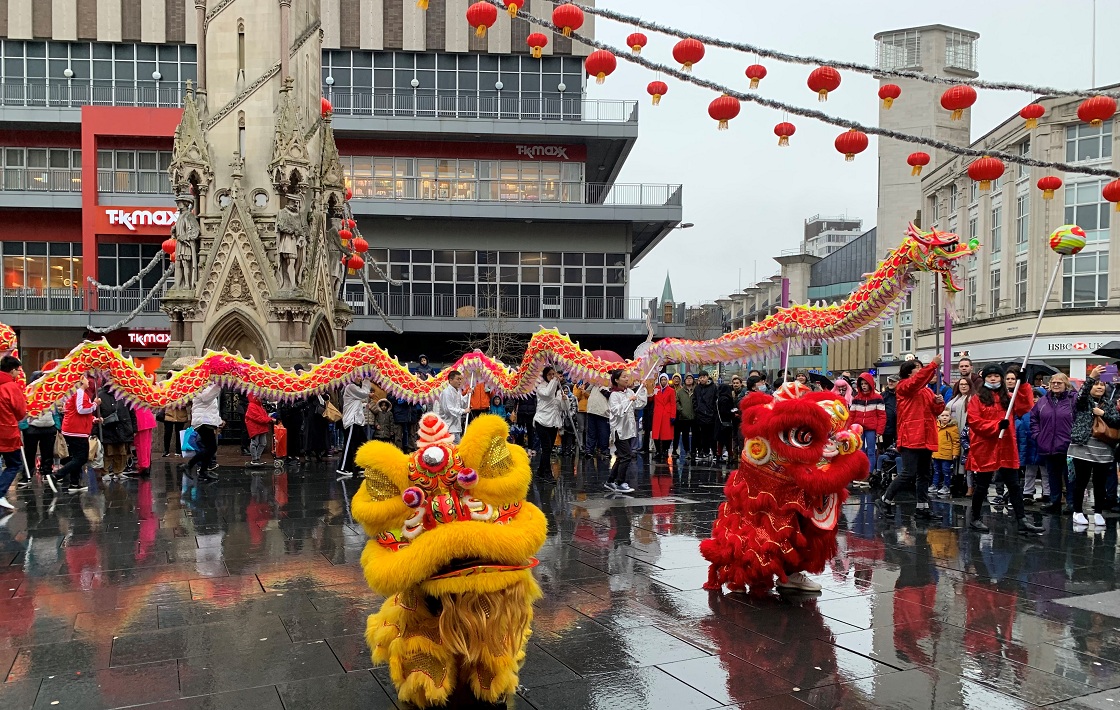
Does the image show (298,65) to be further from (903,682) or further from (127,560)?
(903,682)

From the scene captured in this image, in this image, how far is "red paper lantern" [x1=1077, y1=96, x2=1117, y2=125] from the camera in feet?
29.4

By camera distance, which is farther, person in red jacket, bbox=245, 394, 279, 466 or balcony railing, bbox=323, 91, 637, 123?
balcony railing, bbox=323, 91, 637, 123

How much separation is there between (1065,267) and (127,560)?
37.5m

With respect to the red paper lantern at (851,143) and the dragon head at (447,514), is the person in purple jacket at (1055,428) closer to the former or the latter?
the red paper lantern at (851,143)

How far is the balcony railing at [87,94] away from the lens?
32.7 meters

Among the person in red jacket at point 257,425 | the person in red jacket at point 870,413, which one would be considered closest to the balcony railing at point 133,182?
the person in red jacket at point 257,425

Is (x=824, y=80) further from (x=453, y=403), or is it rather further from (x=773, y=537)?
(x=453, y=403)

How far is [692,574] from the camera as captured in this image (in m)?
6.83

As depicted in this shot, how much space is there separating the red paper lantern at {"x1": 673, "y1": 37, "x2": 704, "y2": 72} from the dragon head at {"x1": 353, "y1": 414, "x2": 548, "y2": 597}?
6.31 m

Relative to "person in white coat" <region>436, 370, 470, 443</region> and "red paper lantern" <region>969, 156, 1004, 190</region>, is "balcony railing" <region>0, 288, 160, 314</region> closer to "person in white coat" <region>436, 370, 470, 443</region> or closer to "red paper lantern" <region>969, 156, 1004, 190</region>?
"person in white coat" <region>436, 370, 470, 443</region>

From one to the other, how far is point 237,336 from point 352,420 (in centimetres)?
526

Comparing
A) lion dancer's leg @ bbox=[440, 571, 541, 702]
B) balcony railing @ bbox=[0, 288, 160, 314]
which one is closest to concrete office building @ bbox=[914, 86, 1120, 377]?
lion dancer's leg @ bbox=[440, 571, 541, 702]

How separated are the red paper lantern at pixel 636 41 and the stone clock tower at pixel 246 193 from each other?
930 centimetres

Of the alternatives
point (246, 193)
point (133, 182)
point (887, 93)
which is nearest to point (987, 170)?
point (887, 93)
